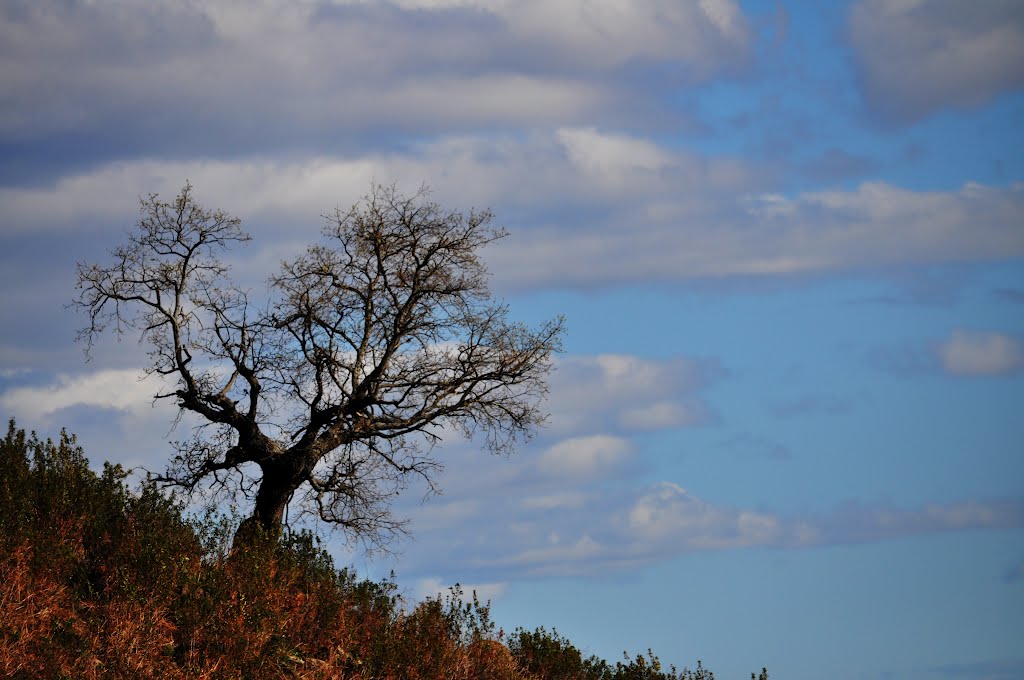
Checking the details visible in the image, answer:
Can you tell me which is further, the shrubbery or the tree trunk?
the tree trunk

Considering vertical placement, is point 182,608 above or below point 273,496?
below

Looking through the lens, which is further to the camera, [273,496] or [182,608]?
[273,496]

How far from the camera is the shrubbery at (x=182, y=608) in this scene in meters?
14.5

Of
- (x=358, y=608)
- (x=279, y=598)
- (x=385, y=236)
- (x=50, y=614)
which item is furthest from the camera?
(x=385, y=236)

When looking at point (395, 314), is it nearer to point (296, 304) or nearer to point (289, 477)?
point (296, 304)

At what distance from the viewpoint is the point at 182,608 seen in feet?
52.1

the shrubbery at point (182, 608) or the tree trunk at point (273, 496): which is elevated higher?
the tree trunk at point (273, 496)

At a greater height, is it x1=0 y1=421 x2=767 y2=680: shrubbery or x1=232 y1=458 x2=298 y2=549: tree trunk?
x1=232 y1=458 x2=298 y2=549: tree trunk

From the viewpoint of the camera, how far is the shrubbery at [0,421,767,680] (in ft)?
47.7

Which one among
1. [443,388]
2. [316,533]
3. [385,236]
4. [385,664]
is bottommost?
[385,664]

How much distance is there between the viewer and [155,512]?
19859 mm

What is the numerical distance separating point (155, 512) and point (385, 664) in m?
5.34

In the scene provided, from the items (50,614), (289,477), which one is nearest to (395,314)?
(289,477)

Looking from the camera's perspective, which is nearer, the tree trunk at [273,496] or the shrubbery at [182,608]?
the shrubbery at [182,608]
